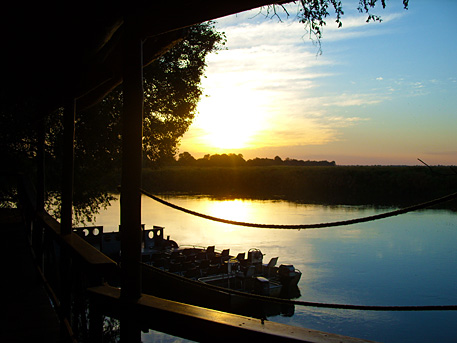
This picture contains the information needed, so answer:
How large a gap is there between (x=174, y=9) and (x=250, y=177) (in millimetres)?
77897

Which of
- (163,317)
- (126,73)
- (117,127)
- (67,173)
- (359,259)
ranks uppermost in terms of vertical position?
(117,127)

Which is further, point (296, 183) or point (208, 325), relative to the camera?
point (296, 183)

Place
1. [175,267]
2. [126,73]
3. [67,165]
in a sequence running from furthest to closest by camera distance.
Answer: [175,267]
[67,165]
[126,73]

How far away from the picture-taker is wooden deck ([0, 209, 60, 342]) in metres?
4.11

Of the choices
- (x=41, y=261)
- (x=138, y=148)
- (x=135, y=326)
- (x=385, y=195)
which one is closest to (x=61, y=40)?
(x=138, y=148)

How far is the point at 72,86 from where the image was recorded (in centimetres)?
425

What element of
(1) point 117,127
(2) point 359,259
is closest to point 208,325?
(1) point 117,127

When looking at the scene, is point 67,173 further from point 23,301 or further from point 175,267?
point 175,267

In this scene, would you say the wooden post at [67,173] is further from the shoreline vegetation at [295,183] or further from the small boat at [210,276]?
the shoreline vegetation at [295,183]

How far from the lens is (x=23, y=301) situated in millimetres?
5082

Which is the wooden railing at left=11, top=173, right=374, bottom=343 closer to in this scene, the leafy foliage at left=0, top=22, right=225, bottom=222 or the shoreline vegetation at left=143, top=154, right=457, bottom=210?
the leafy foliage at left=0, top=22, right=225, bottom=222

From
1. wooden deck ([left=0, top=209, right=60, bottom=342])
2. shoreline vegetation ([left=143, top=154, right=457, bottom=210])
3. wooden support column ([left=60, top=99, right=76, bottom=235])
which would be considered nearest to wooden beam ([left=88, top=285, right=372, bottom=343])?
wooden deck ([left=0, top=209, right=60, bottom=342])

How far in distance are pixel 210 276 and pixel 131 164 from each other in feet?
62.2

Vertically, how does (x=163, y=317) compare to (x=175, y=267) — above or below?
above
